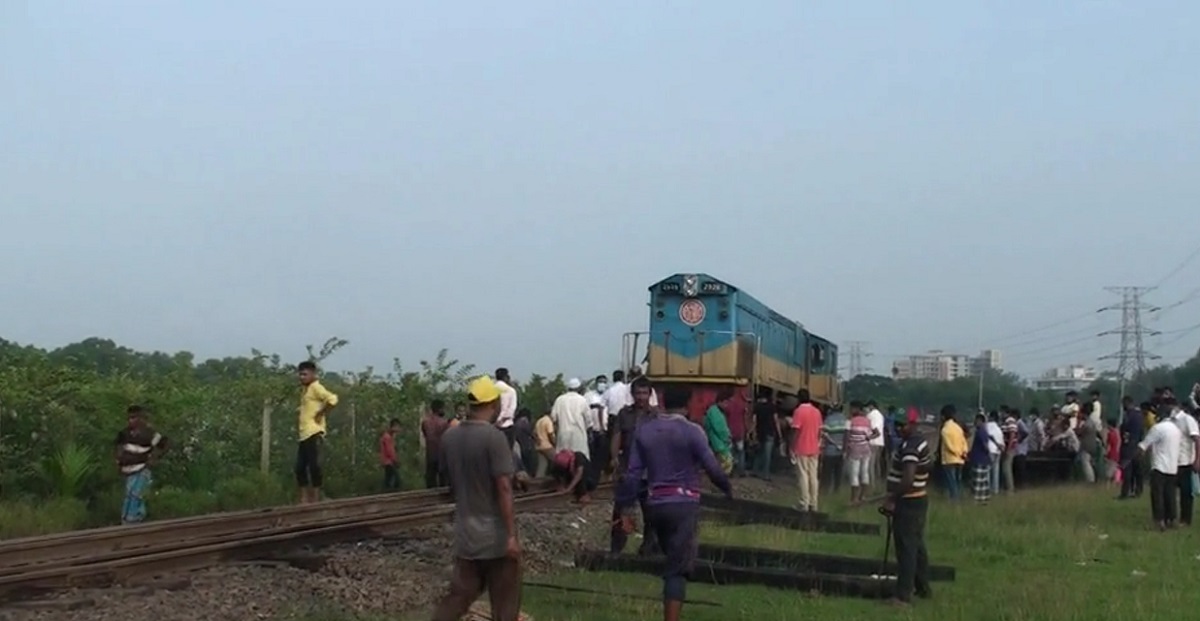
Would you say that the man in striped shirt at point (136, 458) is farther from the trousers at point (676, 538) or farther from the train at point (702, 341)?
the train at point (702, 341)

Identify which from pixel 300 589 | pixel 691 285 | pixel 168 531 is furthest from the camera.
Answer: pixel 691 285

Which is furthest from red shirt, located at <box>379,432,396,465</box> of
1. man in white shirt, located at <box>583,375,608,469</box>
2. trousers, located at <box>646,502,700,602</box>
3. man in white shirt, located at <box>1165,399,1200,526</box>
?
trousers, located at <box>646,502,700,602</box>

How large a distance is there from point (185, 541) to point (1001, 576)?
26.3 ft

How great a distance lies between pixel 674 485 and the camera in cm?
1000

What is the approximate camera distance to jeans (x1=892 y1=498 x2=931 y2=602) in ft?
38.4

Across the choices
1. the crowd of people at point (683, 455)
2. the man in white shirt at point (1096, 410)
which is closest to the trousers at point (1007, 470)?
the crowd of people at point (683, 455)

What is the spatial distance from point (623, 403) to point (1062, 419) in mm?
11328

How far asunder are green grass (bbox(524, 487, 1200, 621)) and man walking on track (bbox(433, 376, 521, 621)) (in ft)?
5.94

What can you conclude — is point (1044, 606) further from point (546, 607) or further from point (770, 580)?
point (546, 607)

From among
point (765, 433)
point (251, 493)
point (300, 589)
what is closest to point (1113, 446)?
point (765, 433)

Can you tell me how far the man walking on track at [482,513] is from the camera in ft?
28.2

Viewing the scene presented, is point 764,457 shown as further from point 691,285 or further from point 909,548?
point 909,548

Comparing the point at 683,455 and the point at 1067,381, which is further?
the point at 1067,381

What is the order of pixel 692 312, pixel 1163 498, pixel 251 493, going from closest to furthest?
pixel 1163 498
pixel 251 493
pixel 692 312
